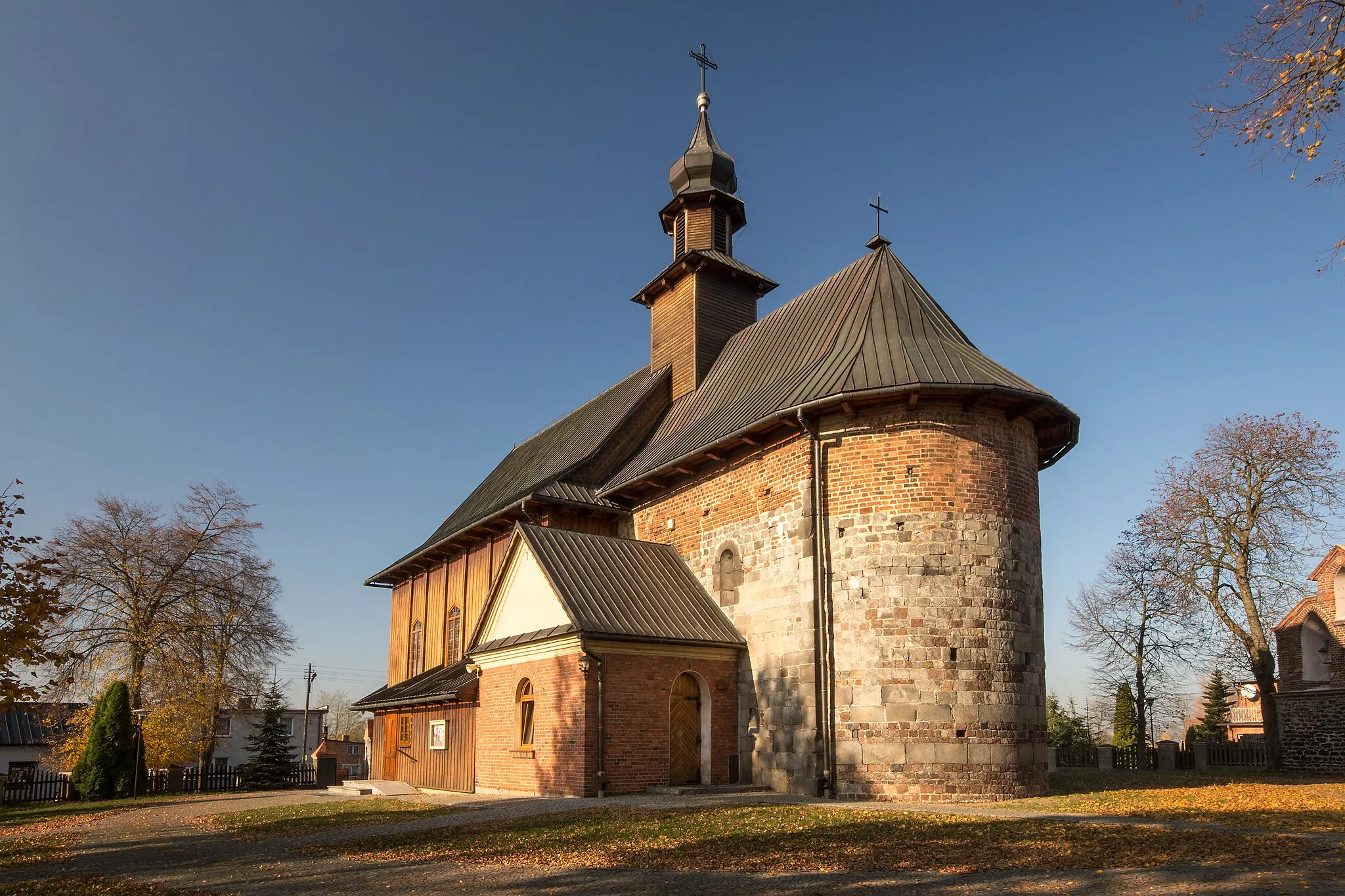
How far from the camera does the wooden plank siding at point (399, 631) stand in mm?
34531

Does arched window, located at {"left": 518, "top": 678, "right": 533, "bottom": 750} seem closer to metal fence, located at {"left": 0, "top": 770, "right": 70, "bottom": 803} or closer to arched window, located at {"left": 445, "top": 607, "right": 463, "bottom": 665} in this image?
arched window, located at {"left": 445, "top": 607, "right": 463, "bottom": 665}

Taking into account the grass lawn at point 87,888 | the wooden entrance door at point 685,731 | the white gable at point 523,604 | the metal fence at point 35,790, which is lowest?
the metal fence at point 35,790

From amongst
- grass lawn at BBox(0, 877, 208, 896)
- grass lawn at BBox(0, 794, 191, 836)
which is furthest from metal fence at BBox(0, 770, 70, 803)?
grass lawn at BBox(0, 877, 208, 896)

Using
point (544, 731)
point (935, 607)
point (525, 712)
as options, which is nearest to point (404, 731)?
point (525, 712)

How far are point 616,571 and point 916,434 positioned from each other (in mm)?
6724

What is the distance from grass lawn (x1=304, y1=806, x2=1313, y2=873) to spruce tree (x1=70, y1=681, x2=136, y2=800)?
16.9 metres

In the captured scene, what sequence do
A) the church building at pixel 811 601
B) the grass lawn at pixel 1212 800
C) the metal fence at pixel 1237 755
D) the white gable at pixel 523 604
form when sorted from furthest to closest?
the metal fence at pixel 1237 755, the white gable at pixel 523 604, the church building at pixel 811 601, the grass lawn at pixel 1212 800

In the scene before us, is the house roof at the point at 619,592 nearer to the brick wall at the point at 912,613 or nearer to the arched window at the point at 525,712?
the arched window at the point at 525,712

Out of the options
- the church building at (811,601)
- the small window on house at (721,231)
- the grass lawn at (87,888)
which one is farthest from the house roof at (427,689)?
→ the small window on house at (721,231)

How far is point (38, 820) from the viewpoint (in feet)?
64.3

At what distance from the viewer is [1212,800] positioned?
1521cm

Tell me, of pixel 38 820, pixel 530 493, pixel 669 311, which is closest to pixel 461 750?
pixel 530 493

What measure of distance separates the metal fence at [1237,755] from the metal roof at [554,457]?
68.5 ft

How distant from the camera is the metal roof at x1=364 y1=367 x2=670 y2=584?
2598 cm
